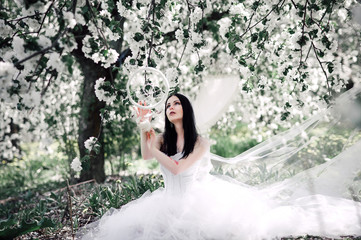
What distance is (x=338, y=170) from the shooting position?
2.47 meters

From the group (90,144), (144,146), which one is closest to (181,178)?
(144,146)

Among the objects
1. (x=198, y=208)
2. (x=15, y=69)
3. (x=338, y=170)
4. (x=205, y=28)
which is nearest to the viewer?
(x=15, y=69)

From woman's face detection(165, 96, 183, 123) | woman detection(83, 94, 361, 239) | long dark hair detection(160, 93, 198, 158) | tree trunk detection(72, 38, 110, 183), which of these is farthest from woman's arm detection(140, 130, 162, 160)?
tree trunk detection(72, 38, 110, 183)

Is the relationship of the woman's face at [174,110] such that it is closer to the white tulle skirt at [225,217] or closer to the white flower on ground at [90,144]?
the white tulle skirt at [225,217]

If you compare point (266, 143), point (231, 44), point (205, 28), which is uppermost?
point (205, 28)

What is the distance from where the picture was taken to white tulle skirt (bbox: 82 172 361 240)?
2.13 meters

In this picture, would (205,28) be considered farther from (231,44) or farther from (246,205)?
(246,205)

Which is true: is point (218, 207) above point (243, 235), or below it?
above

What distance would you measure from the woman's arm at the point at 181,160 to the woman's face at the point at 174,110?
0.24m

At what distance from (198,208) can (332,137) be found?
4.02 ft

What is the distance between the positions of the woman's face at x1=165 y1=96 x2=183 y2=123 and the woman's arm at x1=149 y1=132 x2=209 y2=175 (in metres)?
0.24

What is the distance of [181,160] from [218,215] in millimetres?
446

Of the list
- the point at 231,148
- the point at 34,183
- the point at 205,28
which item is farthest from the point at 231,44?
the point at 34,183

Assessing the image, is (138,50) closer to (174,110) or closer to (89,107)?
(174,110)
